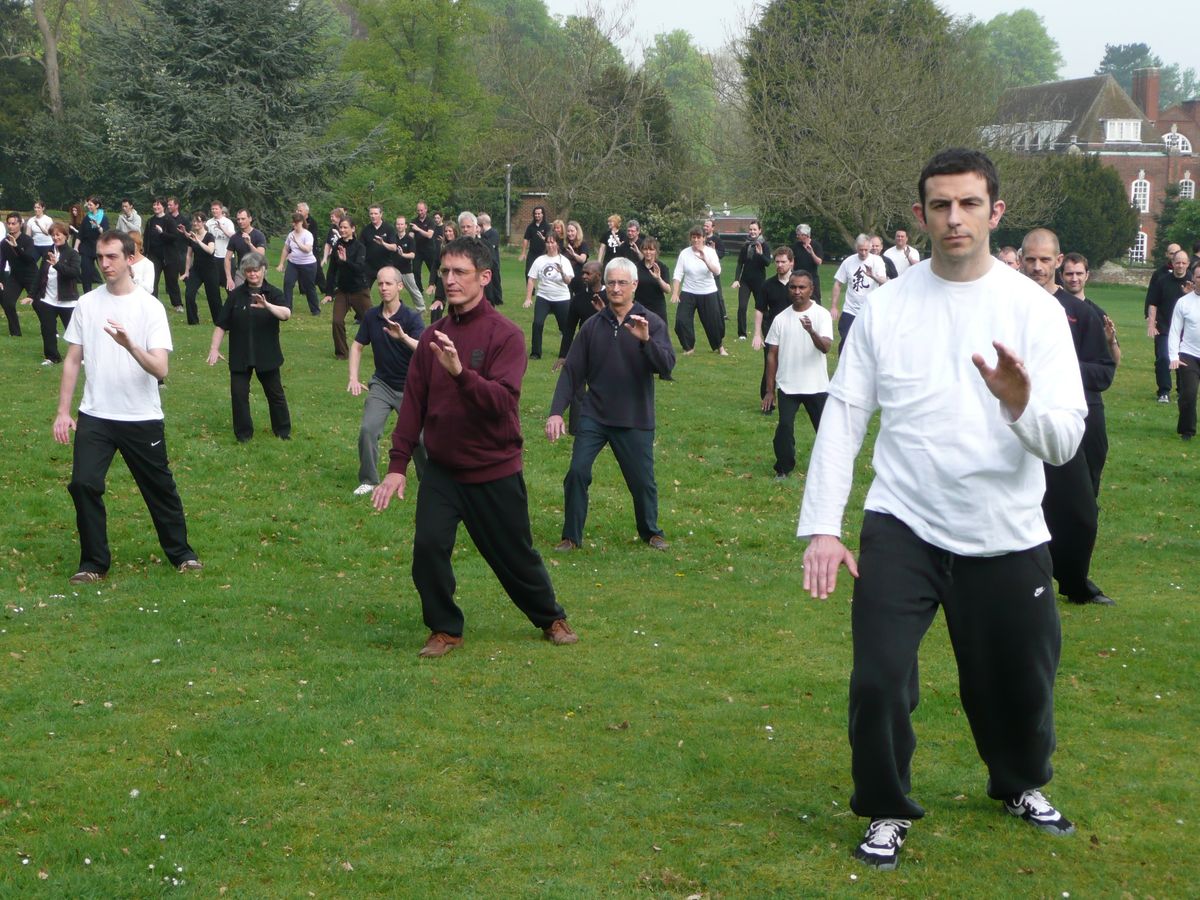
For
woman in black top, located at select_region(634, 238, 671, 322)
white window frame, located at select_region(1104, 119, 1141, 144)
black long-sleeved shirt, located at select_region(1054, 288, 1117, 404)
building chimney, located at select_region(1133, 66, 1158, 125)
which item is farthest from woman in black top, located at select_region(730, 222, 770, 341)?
building chimney, located at select_region(1133, 66, 1158, 125)

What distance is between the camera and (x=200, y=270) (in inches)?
1019

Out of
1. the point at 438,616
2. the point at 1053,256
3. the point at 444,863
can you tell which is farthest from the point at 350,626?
the point at 1053,256

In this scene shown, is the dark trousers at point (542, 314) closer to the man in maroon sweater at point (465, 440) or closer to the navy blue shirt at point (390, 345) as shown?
the navy blue shirt at point (390, 345)

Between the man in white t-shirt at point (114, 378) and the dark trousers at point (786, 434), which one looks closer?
the man in white t-shirt at point (114, 378)

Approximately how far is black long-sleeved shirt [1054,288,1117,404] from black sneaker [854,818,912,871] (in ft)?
16.8

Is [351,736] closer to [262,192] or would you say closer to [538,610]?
[538,610]

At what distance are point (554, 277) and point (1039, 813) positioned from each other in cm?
1710

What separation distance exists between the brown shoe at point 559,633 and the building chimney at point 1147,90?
98.5 meters

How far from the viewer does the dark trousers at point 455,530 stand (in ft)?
26.4

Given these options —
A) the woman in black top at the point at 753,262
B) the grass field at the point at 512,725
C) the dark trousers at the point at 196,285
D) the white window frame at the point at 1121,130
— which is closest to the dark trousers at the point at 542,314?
the woman in black top at the point at 753,262

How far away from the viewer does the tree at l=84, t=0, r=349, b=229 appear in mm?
38122

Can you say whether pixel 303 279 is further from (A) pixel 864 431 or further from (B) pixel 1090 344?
(A) pixel 864 431

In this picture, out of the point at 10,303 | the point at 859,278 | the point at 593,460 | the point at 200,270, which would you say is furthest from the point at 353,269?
the point at 593,460

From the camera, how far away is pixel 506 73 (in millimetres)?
62000
